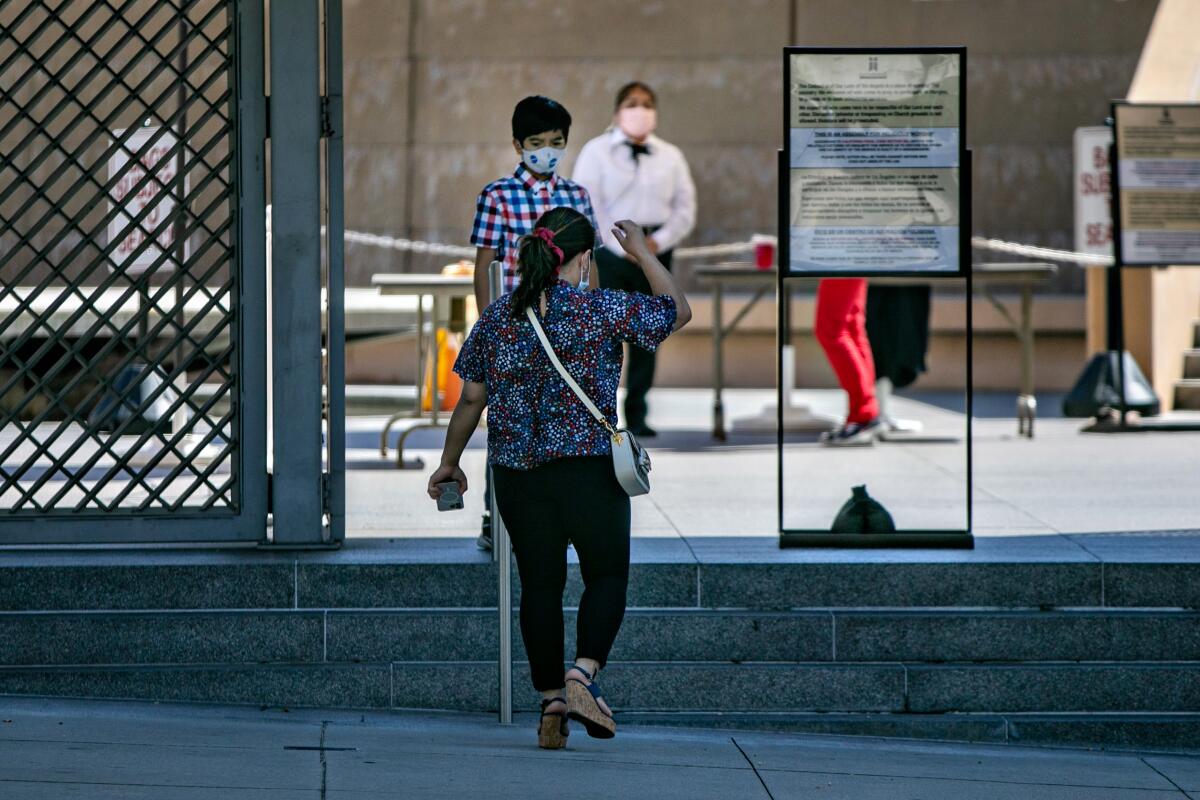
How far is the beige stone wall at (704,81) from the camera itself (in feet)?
53.0

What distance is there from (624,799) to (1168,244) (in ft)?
25.1

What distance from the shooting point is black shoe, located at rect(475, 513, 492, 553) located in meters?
6.63

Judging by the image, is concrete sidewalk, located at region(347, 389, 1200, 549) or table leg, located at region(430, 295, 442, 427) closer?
concrete sidewalk, located at region(347, 389, 1200, 549)

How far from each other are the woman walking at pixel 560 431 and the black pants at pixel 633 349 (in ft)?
15.5

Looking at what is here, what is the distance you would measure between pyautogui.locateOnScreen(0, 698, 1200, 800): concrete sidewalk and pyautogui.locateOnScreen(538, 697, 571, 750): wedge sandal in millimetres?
32

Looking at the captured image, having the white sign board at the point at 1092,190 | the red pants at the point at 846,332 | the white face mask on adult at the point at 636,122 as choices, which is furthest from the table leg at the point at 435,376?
the white sign board at the point at 1092,190

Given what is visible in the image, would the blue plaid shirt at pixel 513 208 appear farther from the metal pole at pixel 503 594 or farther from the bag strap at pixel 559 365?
the bag strap at pixel 559 365

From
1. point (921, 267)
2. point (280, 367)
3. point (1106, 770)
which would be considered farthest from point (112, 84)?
point (1106, 770)

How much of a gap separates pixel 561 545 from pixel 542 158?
1617 mm

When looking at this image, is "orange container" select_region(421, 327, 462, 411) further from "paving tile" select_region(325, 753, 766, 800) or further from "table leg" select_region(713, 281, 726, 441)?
"paving tile" select_region(325, 753, 766, 800)

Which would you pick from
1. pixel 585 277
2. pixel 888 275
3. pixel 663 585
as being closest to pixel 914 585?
pixel 663 585

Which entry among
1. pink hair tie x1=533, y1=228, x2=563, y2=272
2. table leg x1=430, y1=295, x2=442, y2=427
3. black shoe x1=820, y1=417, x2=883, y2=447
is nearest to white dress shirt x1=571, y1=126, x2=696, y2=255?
table leg x1=430, y1=295, x2=442, y2=427

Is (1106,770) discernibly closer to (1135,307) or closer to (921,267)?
(921,267)

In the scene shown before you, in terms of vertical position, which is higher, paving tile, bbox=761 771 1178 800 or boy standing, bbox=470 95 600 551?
boy standing, bbox=470 95 600 551
